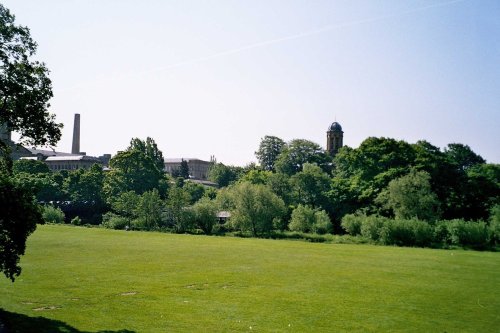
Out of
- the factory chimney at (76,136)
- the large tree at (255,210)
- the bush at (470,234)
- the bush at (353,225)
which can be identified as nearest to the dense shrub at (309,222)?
the large tree at (255,210)

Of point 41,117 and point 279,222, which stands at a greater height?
point 41,117

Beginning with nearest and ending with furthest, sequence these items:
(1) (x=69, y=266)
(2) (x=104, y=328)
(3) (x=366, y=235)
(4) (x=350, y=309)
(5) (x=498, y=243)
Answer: (2) (x=104, y=328) < (4) (x=350, y=309) < (1) (x=69, y=266) < (5) (x=498, y=243) < (3) (x=366, y=235)

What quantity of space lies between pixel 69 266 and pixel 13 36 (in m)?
17.2

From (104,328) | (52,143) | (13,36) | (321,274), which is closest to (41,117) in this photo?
(52,143)

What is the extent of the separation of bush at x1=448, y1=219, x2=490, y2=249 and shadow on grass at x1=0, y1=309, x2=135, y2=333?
173 feet

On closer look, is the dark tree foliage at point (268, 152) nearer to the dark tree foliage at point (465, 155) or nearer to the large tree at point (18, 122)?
the dark tree foliage at point (465, 155)

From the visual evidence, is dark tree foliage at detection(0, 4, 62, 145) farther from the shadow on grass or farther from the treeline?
the treeline

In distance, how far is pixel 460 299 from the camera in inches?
898

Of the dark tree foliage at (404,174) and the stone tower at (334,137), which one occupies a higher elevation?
the stone tower at (334,137)

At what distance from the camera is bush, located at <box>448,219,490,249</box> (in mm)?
57500

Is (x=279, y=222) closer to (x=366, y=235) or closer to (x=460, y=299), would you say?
(x=366, y=235)

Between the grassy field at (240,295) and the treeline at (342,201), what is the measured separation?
26.2 meters

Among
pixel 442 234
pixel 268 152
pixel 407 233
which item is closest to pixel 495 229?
pixel 442 234

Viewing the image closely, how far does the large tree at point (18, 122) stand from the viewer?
15.4 meters
